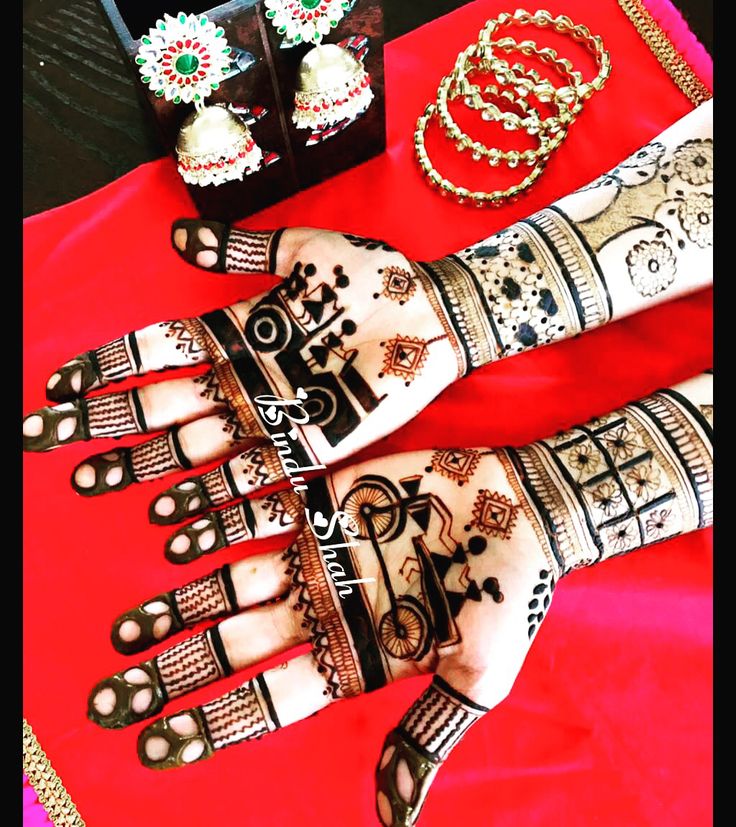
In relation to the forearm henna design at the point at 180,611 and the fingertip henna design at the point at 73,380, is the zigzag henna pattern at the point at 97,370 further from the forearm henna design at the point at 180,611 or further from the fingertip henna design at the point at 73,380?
the forearm henna design at the point at 180,611

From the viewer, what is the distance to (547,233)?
4.42 ft

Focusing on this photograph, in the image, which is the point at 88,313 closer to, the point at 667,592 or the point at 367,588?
the point at 367,588

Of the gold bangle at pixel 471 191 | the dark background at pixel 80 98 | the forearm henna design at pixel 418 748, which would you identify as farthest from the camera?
the dark background at pixel 80 98

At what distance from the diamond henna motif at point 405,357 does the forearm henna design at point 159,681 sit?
1.86 feet

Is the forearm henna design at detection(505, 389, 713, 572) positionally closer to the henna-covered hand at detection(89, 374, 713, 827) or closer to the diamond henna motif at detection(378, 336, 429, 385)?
the henna-covered hand at detection(89, 374, 713, 827)

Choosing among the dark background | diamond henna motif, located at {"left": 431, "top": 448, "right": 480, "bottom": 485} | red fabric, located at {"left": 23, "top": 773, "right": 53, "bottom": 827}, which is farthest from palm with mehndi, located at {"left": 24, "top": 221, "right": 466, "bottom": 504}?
the dark background

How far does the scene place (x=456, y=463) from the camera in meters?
1.23

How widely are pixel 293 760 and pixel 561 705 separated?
1.65 feet

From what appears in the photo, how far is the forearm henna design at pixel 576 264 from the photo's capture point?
1.31 meters

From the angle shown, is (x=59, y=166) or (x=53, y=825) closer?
A: (x=53, y=825)

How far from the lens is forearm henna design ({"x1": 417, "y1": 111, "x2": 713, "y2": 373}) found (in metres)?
1.31

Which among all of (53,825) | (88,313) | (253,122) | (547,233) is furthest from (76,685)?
(547,233)

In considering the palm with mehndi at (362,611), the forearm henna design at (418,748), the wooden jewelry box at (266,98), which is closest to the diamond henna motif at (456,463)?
the palm with mehndi at (362,611)

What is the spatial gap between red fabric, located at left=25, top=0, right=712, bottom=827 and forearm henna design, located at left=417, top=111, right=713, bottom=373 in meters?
0.12
